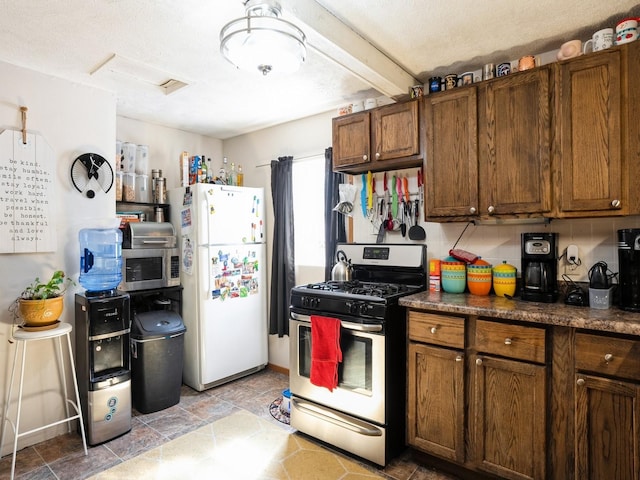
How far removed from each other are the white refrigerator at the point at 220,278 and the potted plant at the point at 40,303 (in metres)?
1.00

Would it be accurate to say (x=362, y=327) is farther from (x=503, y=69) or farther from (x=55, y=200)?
(x=55, y=200)

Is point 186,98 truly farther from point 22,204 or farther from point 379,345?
point 379,345

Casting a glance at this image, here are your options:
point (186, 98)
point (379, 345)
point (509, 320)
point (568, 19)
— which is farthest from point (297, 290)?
point (568, 19)

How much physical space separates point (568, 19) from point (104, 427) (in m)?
3.53

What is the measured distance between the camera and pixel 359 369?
2.22 meters

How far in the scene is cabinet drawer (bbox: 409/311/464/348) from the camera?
198 centimetres

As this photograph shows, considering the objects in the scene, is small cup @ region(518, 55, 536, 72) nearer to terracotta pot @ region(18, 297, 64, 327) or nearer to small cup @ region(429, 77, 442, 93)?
small cup @ region(429, 77, 442, 93)

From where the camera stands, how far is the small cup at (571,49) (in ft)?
6.29

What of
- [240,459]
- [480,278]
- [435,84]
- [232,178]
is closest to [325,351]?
[240,459]

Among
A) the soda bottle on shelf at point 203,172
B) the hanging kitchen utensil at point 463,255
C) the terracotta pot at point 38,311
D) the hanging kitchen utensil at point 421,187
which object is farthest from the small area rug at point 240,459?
the soda bottle on shelf at point 203,172

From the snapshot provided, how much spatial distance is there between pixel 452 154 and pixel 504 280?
81cm

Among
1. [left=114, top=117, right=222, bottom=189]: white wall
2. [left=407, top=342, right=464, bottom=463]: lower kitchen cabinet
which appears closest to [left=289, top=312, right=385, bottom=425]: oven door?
[left=407, top=342, right=464, bottom=463]: lower kitchen cabinet

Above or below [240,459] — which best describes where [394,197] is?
above

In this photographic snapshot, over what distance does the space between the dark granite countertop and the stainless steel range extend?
197 millimetres
